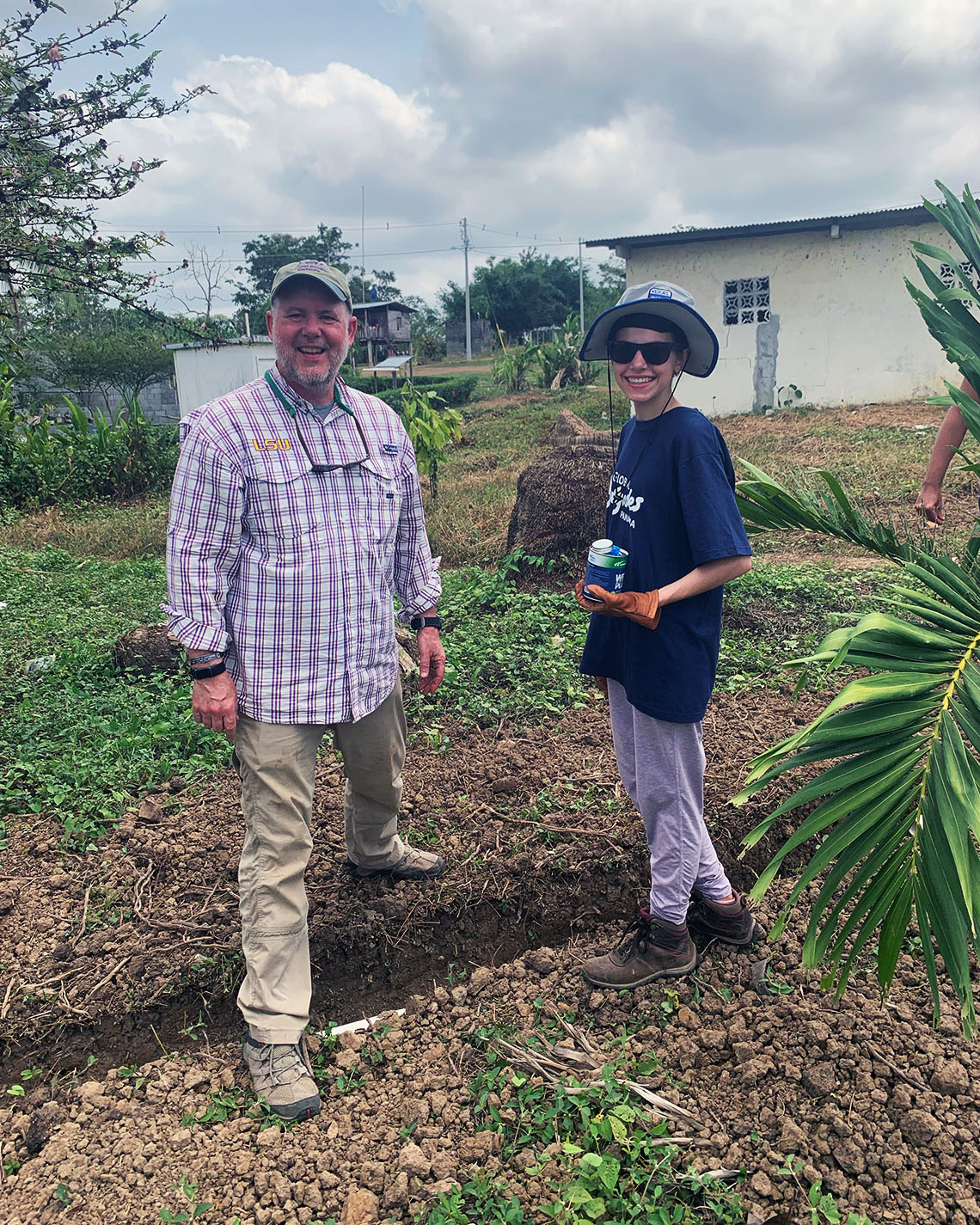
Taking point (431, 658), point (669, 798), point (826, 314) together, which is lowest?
point (669, 798)

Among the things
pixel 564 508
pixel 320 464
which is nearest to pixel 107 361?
pixel 564 508

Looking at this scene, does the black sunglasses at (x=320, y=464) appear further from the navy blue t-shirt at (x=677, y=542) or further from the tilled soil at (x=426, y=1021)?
the tilled soil at (x=426, y=1021)

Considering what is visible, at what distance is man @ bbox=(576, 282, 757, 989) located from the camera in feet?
7.48

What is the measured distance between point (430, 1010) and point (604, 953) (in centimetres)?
59

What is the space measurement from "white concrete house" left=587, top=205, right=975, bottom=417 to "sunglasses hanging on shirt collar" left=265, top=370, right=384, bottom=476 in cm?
1339

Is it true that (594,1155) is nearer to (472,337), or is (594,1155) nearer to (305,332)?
(305,332)

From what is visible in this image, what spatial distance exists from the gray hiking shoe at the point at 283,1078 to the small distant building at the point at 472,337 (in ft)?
145

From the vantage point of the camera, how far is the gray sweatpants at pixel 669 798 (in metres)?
2.45

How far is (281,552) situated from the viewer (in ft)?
8.13

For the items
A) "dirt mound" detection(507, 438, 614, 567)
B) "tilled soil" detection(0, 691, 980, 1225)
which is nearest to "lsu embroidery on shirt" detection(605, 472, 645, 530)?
"tilled soil" detection(0, 691, 980, 1225)

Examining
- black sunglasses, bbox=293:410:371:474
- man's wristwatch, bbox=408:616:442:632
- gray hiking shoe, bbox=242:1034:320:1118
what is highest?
black sunglasses, bbox=293:410:371:474

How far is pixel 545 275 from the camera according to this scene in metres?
46.3

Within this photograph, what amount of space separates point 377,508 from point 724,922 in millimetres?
1651

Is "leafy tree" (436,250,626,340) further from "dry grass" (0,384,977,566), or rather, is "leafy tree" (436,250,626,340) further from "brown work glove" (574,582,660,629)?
"brown work glove" (574,582,660,629)
